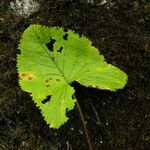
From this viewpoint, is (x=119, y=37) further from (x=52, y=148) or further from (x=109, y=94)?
(x=52, y=148)

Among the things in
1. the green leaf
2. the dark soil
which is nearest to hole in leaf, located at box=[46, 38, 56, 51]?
the green leaf

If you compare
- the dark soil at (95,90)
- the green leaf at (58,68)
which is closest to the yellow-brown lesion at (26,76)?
the green leaf at (58,68)

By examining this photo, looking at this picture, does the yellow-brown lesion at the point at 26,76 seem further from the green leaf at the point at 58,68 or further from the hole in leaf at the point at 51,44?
Result: the hole in leaf at the point at 51,44

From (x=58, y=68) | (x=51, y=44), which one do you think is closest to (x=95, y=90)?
(x=58, y=68)

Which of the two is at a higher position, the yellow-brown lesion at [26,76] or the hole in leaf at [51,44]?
the hole in leaf at [51,44]

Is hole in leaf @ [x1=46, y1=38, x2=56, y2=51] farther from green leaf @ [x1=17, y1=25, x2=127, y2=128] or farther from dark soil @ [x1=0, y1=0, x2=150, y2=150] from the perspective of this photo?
dark soil @ [x1=0, y1=0, x2=150, y2=150]

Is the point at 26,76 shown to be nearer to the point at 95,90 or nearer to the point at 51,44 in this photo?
the point at 51,44
